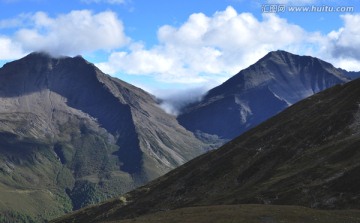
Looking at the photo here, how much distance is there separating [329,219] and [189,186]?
94767 millimetres

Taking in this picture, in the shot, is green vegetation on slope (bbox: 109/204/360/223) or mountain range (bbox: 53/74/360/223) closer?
green vegetation on slope (bbox: 109/204/360/223)

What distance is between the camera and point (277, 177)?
4579 inches

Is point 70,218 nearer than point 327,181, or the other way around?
point 327,181

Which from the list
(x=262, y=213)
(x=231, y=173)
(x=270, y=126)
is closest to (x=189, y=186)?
(x=231, y=173)

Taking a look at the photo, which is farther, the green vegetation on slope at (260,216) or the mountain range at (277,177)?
the mountain range at (277,177)

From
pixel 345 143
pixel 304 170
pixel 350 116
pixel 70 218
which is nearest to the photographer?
pixel 304 170

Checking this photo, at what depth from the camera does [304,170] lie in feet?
356

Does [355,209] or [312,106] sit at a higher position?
[312,106]

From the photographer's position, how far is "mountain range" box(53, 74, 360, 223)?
8200 cm

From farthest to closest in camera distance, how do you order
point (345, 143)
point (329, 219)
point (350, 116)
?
point (350, 116)
point (345, 143)
point (329, 219)

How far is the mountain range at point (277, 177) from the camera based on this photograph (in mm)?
82000

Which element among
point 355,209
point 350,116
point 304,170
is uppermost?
point 350,116

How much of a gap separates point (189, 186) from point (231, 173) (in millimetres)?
19028

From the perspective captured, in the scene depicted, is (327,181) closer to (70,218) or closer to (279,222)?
(279,222)
